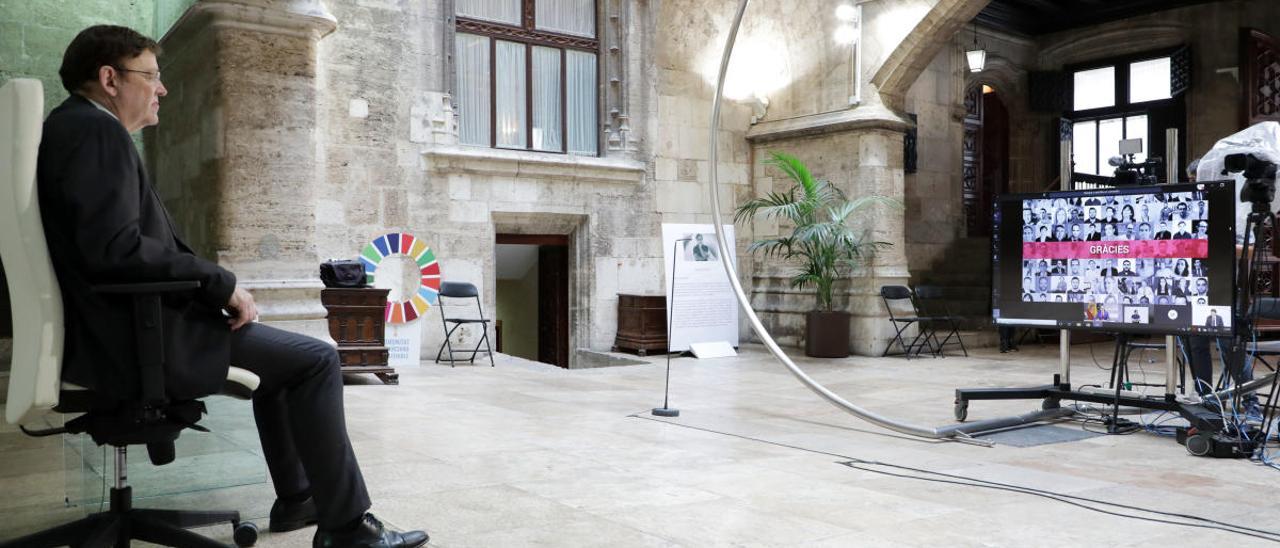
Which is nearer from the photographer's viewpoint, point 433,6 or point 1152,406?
point 1152,406

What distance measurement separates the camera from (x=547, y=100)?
10430mm

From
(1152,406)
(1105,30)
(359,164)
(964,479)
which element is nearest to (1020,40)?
(1105,30)

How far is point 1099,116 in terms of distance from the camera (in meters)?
14.8

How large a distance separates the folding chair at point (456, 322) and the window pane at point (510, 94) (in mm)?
1579

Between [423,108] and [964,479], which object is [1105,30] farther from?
[964,479]

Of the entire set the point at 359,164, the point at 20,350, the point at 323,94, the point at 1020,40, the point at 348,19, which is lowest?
the point at 20,350

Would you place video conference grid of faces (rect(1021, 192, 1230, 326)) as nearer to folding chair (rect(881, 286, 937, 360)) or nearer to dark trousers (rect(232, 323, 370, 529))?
dark trousers (rect(232, 323, 370, 529))

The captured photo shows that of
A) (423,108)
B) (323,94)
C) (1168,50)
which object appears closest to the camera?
(323,94)

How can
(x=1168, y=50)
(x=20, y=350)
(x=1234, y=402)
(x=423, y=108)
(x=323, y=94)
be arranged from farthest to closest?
1. (x=1168, y=50)
2. (x=423, y=108)
3. (x=323, y=94)
4. (x=1234, y=402)
5. (x=20, y=350)

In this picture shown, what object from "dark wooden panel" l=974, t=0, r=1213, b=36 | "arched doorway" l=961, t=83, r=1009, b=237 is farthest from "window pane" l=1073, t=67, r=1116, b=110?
"arched doorway" l=961, t=83, r=1009, b=237

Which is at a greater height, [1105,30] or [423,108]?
[1105,30]

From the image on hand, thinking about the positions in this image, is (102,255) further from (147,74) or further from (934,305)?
(934,305)

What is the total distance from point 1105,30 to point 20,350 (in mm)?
14717

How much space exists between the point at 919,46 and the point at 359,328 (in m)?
5.70
